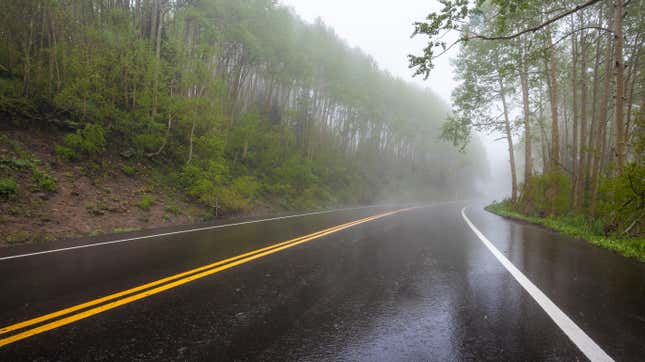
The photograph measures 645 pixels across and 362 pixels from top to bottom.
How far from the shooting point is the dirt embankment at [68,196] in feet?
24.3

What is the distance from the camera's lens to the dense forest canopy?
33.6 feet

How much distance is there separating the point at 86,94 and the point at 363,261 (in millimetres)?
11934

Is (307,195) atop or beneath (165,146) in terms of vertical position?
beneath

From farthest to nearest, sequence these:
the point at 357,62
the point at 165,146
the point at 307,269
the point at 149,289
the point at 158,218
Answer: the point at 357,62, the point at 165,146, the point at 158,218, the point at 307,269, the point at 149,289

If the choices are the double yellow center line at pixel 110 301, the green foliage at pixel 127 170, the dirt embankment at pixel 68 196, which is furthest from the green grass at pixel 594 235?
the green foliage at pixel 127 170

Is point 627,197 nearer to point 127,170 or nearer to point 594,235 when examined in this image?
point 594,235

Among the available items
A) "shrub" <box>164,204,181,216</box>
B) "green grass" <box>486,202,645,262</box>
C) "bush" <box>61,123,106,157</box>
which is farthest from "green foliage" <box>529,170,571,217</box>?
"bush" <box>61,123,106,157</box>

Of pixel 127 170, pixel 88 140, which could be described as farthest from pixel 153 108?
pixel 88 140

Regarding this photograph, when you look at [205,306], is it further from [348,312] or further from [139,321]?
[348,312]

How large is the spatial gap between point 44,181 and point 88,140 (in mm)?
2370

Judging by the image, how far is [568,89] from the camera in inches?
918

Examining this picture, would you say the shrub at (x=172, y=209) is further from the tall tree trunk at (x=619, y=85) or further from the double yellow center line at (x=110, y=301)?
the tall tree trunk at (x=619, y=85)

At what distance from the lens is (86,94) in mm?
10734

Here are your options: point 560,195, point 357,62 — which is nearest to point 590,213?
point 560,195
